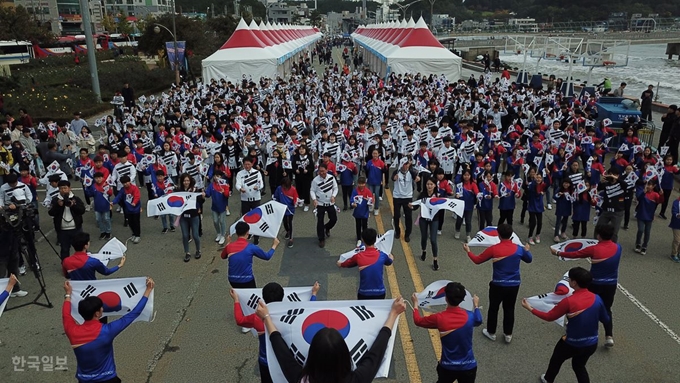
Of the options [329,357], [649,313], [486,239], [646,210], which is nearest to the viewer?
[329,357]

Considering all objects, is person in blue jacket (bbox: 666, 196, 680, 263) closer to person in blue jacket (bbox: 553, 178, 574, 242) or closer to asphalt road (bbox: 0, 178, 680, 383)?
asphalt road (bbox: 0, 178, 680, 383)

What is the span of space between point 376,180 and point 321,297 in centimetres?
408

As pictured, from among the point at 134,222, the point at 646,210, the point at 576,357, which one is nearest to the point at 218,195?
the point at 134,222

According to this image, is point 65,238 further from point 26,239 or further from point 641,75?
point 641,75

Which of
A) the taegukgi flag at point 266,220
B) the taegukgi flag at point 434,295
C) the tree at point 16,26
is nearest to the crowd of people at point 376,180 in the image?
the taegukgi flag at point 434,295

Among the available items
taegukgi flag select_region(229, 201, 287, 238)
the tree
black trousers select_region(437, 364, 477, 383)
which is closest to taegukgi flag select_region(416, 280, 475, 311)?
black trousers select_region(437, 364, 477, 383)

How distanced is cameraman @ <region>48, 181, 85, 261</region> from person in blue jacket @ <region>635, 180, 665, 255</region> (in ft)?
33.1

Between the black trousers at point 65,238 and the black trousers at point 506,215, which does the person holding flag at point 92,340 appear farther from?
the black trousers at point 506,215

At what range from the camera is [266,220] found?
27.1ft

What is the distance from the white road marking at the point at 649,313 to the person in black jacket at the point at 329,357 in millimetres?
4916

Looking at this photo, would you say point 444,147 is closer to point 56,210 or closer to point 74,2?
point 56,210

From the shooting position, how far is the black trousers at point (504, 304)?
20.5 feet

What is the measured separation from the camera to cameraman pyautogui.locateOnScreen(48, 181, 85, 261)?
8.60 m

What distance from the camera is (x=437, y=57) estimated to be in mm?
29250
